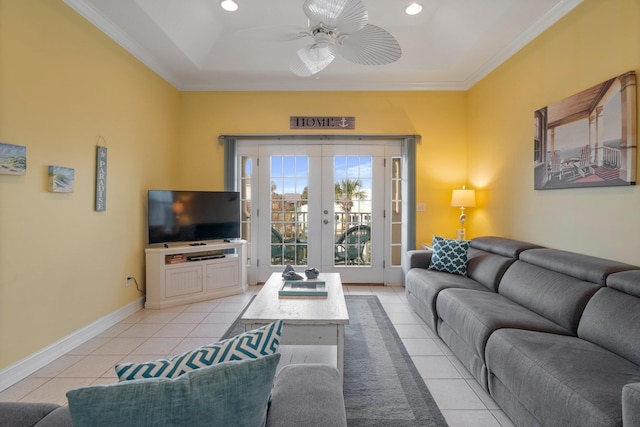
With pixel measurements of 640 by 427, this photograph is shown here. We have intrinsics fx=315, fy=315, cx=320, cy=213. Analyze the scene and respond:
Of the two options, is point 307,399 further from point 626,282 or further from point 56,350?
point 56,350

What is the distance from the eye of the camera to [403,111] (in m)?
4.70

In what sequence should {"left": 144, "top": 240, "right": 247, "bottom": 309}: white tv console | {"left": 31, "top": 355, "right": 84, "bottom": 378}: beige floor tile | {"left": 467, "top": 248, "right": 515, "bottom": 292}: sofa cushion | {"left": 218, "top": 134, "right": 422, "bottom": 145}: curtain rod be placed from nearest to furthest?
{"left": 31, "top": 355, "right": 84, "bottom": 378}: beige floor tile
{"left": 467, "top": 248, "right": 515, "bottom": 292}: sofa cushion
{"left": 144, "top": 240, "right": 247, "bottom": 309}: white tv console
{"left": 218, "top": 134, "right": 422, "bottom": 145}: curtain rod

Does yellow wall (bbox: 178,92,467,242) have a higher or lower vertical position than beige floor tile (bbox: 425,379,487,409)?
higher

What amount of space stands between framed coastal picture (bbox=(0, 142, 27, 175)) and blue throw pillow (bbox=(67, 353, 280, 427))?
2340 mm

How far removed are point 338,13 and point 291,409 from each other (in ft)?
7.17

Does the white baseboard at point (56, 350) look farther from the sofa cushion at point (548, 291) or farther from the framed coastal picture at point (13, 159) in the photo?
the sofa cushion at point (548, 291)

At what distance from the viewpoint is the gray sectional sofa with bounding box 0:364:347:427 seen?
0.88 meters

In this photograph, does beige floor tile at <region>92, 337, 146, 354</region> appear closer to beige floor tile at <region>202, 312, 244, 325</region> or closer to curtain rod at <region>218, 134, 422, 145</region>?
beige floor tile at <region>202, 312, 244, 325</region>

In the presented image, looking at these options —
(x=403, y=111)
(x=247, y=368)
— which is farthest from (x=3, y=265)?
(x=403, y=111)

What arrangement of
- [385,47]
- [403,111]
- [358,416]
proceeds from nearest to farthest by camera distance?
1. [358,416]
2. [385,47]
3. [403,111]

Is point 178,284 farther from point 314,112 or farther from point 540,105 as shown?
point 540,105

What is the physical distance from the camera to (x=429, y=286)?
3.06m

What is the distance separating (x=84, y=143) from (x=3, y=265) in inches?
48.8

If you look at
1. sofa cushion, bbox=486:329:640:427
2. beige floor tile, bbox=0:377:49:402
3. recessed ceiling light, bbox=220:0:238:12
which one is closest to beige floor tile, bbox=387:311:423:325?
sofa cushion, bbox=486:329:640:427
